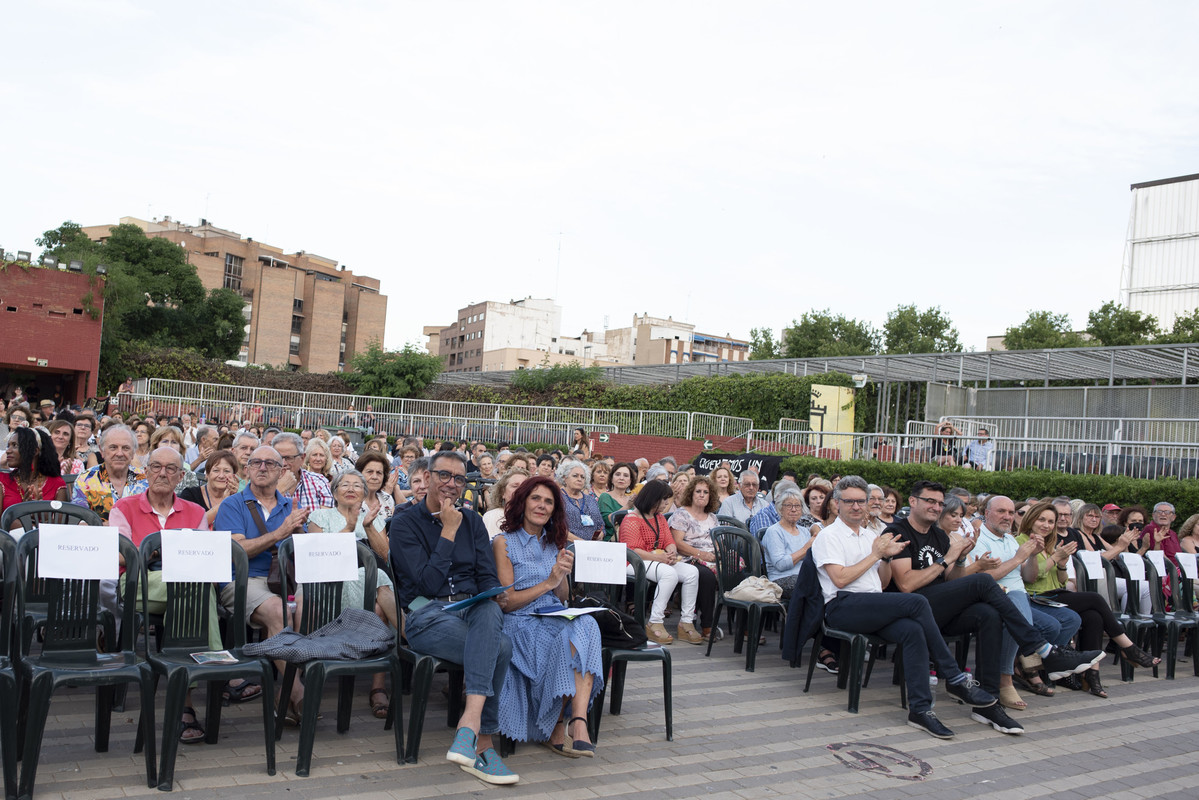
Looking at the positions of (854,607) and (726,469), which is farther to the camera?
(726,469)

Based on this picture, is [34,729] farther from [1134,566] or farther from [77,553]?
[1134,566]

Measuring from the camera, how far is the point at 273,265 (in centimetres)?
7062

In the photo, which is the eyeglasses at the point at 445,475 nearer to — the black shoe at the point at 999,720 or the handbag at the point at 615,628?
the handbag at the point at 615,628

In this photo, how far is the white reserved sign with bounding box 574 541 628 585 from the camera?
544 centimetres

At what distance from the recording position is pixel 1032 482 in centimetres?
1391

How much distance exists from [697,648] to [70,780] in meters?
4.99

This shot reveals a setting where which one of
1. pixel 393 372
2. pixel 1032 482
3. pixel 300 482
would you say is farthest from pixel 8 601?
pixel 393 372

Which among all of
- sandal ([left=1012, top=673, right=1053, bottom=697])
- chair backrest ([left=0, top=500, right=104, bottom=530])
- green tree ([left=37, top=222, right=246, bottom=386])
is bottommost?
sandal ([left=1012, top=673, right=1053, bottom=697])

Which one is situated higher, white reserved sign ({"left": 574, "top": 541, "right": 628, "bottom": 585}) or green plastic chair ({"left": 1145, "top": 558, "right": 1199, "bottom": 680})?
white reserved sign ({"left": 574, "top": 541, "right": 628, "bottom": 585})

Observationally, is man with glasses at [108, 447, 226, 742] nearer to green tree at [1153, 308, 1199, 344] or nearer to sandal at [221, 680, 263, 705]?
sandal at [221, 680, 263, 705]

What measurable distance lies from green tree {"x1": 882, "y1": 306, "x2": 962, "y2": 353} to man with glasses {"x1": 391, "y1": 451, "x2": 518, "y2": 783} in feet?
189


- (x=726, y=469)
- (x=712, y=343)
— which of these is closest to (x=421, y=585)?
(x=726, y=469)

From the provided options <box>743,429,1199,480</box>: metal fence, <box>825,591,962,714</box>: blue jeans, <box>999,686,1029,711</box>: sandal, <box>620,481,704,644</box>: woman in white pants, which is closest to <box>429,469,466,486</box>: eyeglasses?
<box>825,591,962,714</box>: blue jeans

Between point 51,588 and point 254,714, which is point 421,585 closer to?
point 254,714
